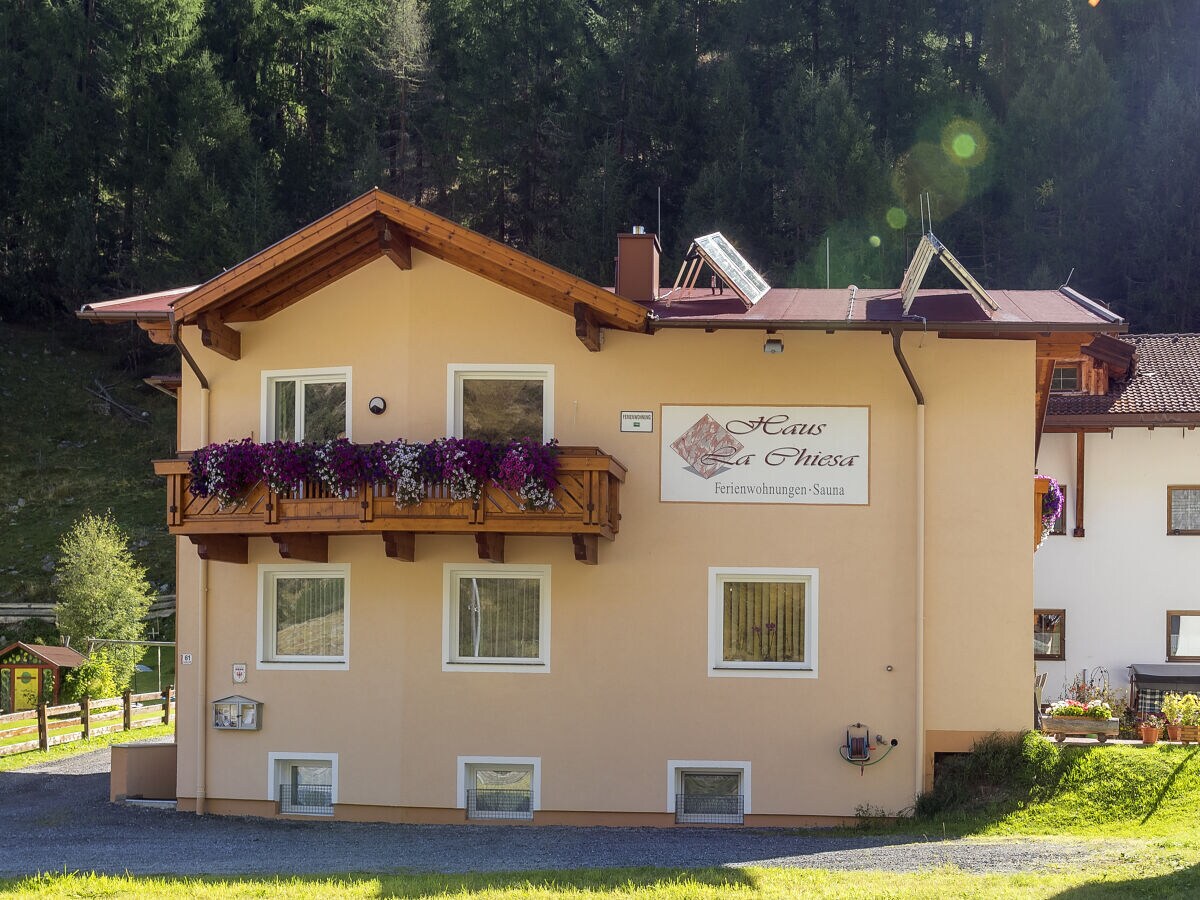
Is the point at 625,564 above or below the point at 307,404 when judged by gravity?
below

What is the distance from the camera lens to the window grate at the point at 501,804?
17.0 metres

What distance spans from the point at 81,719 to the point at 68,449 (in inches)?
1274

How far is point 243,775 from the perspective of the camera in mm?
17422

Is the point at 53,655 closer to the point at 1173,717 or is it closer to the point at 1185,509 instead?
the point at 1173,717

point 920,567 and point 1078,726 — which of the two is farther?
point 1078,726

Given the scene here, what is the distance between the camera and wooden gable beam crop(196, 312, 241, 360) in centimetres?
1722

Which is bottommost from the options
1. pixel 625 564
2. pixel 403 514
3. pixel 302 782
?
pixel 302 782

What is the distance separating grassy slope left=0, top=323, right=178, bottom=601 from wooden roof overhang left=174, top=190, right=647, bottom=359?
104ft

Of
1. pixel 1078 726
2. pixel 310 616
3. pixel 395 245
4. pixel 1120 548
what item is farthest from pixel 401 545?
pixel 1120 548

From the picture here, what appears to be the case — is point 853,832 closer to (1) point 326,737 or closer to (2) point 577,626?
(2) point 577,626

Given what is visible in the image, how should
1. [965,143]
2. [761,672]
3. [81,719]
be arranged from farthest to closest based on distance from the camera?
[965,143]
[81,719]
[761,672]

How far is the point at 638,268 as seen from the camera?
18.0m

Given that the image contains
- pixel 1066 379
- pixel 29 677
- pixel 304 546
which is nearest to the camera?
pixel 304 546

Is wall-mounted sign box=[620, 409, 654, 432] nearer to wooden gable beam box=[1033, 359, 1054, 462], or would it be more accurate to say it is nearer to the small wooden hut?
wooden gable beam box=[1033, 359, 1054, 462]
